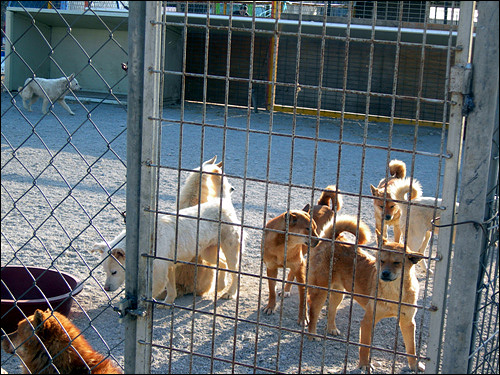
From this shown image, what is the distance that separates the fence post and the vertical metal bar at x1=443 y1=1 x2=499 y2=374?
1109 millimetres

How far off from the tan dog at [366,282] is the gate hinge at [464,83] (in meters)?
1.50

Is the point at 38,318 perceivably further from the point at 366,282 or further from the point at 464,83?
the point at 464,83

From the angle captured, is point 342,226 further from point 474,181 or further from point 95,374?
point 474,181

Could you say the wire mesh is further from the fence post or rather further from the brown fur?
the brown fur

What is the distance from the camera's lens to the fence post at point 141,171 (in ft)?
6.78

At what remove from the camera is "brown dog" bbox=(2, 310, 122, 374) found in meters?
2.85

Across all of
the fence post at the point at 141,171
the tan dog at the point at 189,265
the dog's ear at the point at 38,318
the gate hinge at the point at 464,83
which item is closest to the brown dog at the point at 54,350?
the dog's ear at the point at 38,318

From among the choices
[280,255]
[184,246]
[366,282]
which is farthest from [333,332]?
[184,246]

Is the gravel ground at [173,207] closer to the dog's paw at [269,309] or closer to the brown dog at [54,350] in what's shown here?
the dog's paw at [269,309]

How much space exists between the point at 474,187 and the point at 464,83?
32cm

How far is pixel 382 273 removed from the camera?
3195 millimetres

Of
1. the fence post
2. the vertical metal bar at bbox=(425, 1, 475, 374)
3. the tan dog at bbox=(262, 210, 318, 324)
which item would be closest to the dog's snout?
the tan dog at bbox=(262, 210, 318, 324)

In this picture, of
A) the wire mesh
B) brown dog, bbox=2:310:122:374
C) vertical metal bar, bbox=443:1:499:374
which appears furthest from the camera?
the wire mesh

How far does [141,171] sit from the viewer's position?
2.13 metres
